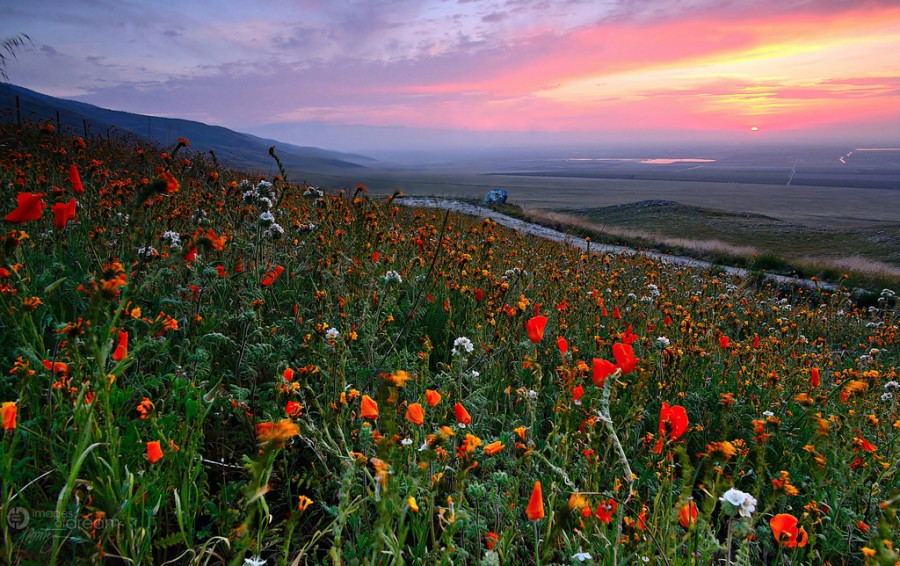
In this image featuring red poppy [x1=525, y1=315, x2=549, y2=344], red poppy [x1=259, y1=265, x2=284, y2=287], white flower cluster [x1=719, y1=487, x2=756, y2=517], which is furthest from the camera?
red poppy [x1=259, y1=265, x2=284, y2=287]

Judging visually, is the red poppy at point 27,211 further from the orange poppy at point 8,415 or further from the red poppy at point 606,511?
the red poppy at point 606,511

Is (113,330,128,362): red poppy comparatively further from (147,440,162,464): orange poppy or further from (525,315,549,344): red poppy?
(525,315,549,344): red poppy

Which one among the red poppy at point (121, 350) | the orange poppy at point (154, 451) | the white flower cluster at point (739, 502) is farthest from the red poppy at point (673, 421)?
the red poppy at point (121, 350)

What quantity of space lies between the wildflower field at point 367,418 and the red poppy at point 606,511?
0.02 meters

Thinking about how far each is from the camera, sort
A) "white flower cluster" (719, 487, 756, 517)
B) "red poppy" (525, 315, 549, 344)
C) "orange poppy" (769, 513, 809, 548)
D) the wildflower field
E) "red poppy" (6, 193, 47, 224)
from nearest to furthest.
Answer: "white flower cluster" (719, 487, 756, 517), the wildflower field, "orange poppy" (769, 513, 809, 548), "red poppy" (6, 193, 47, 224), "red poppy" (525, 315, 549, 344)

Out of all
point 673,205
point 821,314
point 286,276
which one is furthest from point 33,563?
point 673,205

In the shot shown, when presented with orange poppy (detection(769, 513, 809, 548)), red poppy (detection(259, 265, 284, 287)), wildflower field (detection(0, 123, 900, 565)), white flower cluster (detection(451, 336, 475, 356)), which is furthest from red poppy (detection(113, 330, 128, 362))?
orange poppy (detection(769, 513, 809, 548))

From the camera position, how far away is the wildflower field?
1.40m

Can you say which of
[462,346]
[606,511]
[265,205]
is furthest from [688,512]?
[265,205]

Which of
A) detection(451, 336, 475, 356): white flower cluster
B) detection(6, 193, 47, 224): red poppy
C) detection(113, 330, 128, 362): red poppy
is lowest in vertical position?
detection(451, 336, 475, 356): white flower cluster

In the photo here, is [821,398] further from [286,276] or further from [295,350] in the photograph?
[286,276]

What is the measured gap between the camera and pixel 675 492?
92.0 inches

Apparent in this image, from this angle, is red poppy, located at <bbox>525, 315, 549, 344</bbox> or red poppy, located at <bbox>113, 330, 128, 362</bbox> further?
red poppy, located at <bbox>525, 315, 549, 344</bbox>

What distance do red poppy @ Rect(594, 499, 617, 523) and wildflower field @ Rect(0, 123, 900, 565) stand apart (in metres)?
0.02
